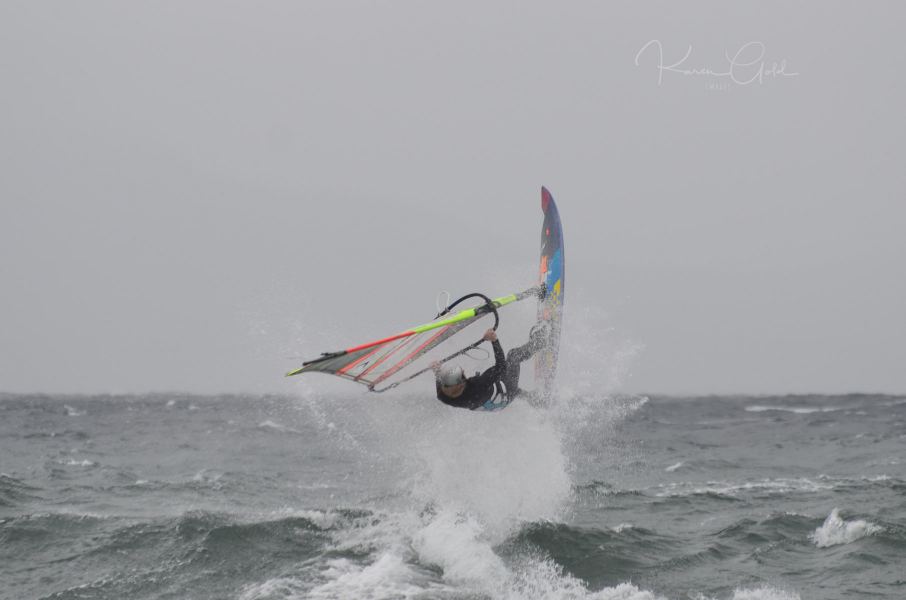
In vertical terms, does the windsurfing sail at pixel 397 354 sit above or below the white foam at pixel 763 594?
above

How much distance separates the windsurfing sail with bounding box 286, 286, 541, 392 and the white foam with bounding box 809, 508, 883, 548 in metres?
4.50

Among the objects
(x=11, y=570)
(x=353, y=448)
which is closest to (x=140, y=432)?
(x=353, y=448)

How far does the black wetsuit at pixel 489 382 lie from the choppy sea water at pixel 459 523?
1182mm

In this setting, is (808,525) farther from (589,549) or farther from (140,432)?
(140,432)

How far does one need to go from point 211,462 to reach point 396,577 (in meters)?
11.6

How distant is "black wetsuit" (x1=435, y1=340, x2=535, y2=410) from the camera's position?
917cm

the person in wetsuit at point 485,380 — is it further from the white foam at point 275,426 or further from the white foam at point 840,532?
the white foam at point 275,426

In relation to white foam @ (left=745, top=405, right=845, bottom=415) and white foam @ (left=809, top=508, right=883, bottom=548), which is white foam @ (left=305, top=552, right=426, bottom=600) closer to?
white foam @ (left=809, top=508, right=883, bottom=548)

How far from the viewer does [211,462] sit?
18656 mm

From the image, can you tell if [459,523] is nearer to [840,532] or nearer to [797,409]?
[840,532]

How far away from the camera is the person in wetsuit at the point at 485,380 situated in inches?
351

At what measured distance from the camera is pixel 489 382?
9.38 m

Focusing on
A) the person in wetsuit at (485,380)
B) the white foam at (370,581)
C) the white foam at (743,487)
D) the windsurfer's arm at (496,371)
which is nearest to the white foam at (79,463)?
the white foam at (370,581)

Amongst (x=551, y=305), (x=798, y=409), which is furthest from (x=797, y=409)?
(x=551, y=305)
